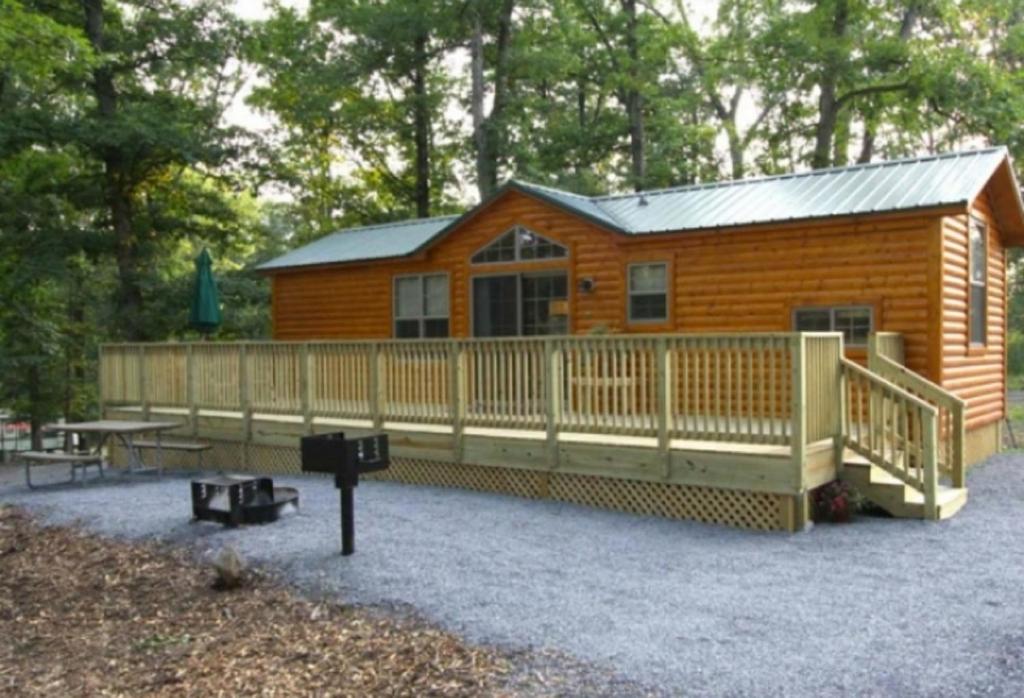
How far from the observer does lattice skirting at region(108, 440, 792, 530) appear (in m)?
7.08

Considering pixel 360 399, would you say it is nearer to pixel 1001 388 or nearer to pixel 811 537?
pixel 811 537

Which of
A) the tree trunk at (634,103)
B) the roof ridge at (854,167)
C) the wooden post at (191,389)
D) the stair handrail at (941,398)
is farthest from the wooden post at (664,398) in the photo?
the tree trunk at (634,103)

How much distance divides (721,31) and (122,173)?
17614 mm

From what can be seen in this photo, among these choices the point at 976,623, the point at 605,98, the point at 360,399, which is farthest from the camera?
the point at 605,98

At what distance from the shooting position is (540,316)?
1246 cm

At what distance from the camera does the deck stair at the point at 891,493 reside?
7137mm

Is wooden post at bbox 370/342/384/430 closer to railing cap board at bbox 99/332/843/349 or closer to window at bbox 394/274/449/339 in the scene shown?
railing cap board at bbox 99/332/843/349

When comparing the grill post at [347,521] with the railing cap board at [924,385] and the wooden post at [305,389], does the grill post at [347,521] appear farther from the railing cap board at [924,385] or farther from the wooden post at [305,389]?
the railing cap board at [924,385]

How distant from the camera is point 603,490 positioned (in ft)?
26.0

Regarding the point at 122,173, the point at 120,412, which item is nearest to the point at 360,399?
the point at 120,412

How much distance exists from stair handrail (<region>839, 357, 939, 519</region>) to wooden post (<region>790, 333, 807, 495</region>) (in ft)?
2.48

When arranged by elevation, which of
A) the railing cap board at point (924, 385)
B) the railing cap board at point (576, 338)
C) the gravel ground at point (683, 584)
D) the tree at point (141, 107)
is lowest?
the gravel ground at point (683, 584)

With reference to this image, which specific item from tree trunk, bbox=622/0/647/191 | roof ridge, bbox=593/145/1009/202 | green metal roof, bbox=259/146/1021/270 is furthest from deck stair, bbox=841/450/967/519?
tree trunk, bbox=622/0/647/191

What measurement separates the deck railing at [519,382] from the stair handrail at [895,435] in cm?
21
